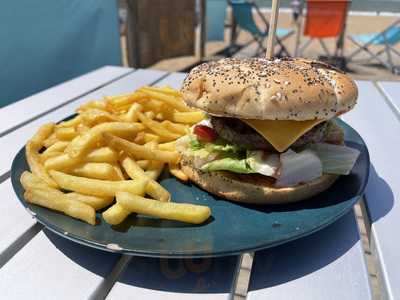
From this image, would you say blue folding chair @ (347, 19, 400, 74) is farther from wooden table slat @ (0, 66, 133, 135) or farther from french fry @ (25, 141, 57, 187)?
french fry @ (25, 141, 57, 187)

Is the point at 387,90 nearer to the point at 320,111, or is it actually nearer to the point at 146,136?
the point at 320,111

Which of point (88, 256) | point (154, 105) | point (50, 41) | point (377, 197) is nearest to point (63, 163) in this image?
point (88, 256)

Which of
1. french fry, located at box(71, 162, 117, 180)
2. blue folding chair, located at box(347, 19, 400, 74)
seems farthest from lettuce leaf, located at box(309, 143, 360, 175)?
blue folding chair, located at box(347, 19, 400, 74)

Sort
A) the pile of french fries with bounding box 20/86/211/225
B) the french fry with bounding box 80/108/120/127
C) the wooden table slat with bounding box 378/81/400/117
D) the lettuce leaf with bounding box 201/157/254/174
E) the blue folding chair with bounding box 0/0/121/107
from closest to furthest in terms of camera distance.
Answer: the pile of french fries with bounding box 20/86/211/225
the lettuce leaf with bounding box 201/157/254/174
the french fry with bounding box 80/108/120/127
the wooden table slat with bounding box 378/81/400/117
the blue folding chair with bounding box 0/0/121/107

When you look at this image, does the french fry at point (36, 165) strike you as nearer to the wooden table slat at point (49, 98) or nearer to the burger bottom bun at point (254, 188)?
the burger bottom bun at point (254, 188)

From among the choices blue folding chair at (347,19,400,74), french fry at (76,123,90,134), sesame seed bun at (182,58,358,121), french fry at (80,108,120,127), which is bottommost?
blue folding chair at (347,19,400,74)

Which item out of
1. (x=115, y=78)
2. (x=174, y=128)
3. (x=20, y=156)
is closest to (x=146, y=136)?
(x=174, y=128)

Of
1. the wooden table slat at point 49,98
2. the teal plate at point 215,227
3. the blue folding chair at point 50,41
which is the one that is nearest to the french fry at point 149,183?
the teal plate at point 215,227
